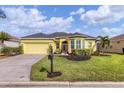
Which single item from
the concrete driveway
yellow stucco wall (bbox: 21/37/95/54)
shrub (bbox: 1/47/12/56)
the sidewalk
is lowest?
the sidewalk

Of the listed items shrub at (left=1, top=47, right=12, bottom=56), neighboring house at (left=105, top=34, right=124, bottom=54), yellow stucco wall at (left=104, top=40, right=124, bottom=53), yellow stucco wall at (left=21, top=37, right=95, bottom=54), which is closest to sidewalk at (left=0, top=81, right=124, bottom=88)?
shrub at (left=1, top=47, right=12, bottom=56)

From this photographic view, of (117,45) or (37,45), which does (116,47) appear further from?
(37,45)

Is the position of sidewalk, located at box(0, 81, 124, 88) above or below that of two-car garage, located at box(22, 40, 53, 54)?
below

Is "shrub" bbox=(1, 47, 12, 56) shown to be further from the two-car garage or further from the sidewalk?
the sidewalk

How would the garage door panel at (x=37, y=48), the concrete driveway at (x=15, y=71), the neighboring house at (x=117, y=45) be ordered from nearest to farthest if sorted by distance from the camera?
the concrete driveway at (x=15, y=71) < the garage door panel at (x=37, y=48) < the neighboring house at (x=117, y=45)

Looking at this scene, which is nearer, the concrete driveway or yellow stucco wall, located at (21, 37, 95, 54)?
the concrete driveway

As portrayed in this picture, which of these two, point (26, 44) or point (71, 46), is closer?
point (71, 46)

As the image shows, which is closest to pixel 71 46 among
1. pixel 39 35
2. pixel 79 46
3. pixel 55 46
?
pixel 79 46

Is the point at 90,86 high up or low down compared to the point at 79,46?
down

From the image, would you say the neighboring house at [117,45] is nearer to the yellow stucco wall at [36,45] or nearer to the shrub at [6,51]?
the yellow stucco wall at [36,45]

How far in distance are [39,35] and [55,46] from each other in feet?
11.6

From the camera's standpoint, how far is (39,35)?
37188 millimetres

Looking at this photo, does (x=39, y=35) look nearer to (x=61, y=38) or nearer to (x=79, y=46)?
(x=61, y=38)

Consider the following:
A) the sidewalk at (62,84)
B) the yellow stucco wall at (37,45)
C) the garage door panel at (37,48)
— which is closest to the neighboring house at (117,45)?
the yellow stucco wall at (37,45)
